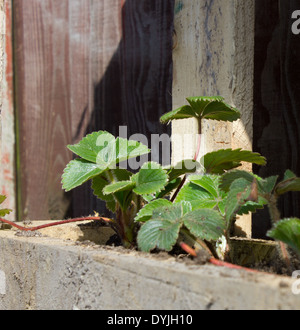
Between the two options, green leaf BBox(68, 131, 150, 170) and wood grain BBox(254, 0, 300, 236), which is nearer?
green leaf BBox(68, 131, 150, 170)

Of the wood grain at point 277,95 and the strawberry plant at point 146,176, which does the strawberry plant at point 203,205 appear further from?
the wood grain at point 277,95

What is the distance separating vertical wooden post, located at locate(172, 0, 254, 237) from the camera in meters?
1.32

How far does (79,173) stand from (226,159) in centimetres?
36

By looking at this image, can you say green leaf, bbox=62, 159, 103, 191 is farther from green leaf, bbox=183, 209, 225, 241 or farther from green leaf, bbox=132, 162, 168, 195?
green leaf, bbox=183, 209, 225, 241

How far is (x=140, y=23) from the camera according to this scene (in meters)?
1.93

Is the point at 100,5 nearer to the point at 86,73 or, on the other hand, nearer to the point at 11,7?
the point at 86,73

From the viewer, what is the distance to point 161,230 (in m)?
0.83

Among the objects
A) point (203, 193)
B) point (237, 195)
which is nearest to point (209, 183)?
point (203, 193)

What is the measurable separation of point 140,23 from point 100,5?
275 mm

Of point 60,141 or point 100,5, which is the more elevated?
point 100,5

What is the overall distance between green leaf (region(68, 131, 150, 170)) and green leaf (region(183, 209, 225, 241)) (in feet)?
0.89

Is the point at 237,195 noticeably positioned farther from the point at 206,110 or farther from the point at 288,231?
the point at 206,110

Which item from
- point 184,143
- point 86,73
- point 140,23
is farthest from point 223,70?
point 86,73

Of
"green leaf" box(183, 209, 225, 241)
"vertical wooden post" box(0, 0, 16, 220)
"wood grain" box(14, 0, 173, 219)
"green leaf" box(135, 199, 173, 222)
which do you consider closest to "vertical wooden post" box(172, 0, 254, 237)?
"green leaf" box(135, 199, 173, 222)
